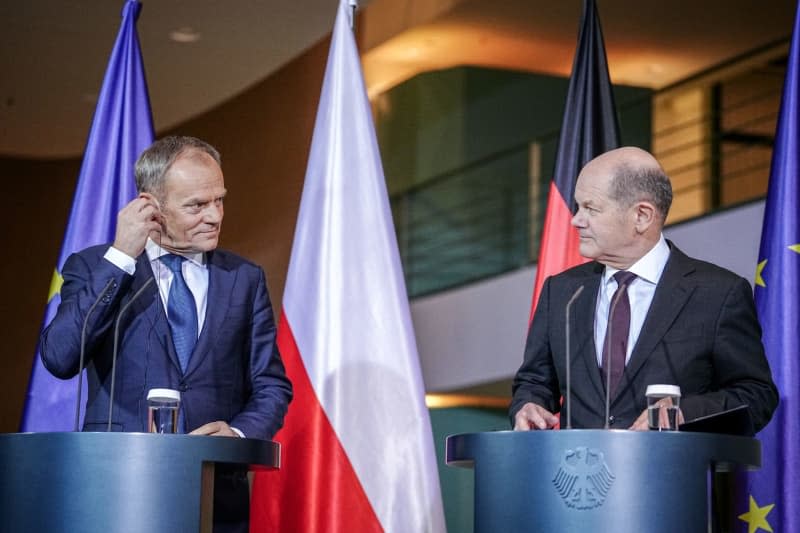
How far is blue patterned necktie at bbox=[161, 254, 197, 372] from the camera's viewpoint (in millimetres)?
2963

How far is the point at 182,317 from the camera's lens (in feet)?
9.77

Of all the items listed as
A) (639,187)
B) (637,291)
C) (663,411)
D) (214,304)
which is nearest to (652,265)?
(637,291)

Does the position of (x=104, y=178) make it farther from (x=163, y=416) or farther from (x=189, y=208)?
(x=163, y=416)

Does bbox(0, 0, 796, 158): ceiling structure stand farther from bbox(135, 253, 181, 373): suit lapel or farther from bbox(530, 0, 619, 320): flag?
bbox(135, 253, 181, 373): suit lapel

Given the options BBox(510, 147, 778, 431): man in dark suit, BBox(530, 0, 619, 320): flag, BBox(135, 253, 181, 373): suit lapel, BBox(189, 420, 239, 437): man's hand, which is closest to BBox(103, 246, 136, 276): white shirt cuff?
BBox(135, 253, 181, 373): suit lapel

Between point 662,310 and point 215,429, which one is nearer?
point 215,429

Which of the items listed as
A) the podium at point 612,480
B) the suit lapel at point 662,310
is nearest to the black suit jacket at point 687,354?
the suit lapel at point 662,310

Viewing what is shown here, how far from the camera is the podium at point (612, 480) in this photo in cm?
231

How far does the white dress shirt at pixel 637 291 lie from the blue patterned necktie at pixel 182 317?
3.06 ft

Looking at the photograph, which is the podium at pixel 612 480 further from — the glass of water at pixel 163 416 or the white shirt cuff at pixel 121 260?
the white shirt cuff at pixel 121 260

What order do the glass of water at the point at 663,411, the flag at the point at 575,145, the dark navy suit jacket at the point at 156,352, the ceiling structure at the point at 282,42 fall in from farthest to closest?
1. the ceiling structure at the point at 282,42
2. the flag at the point at 575,145
3. the dark navy suit jacket at the point at 156,352
4. the glass of water at the point at 663,411

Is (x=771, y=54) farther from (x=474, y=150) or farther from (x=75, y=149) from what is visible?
(x=75, y=149)

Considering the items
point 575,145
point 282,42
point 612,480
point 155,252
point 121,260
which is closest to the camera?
point 612,480

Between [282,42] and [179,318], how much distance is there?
11.1ft
